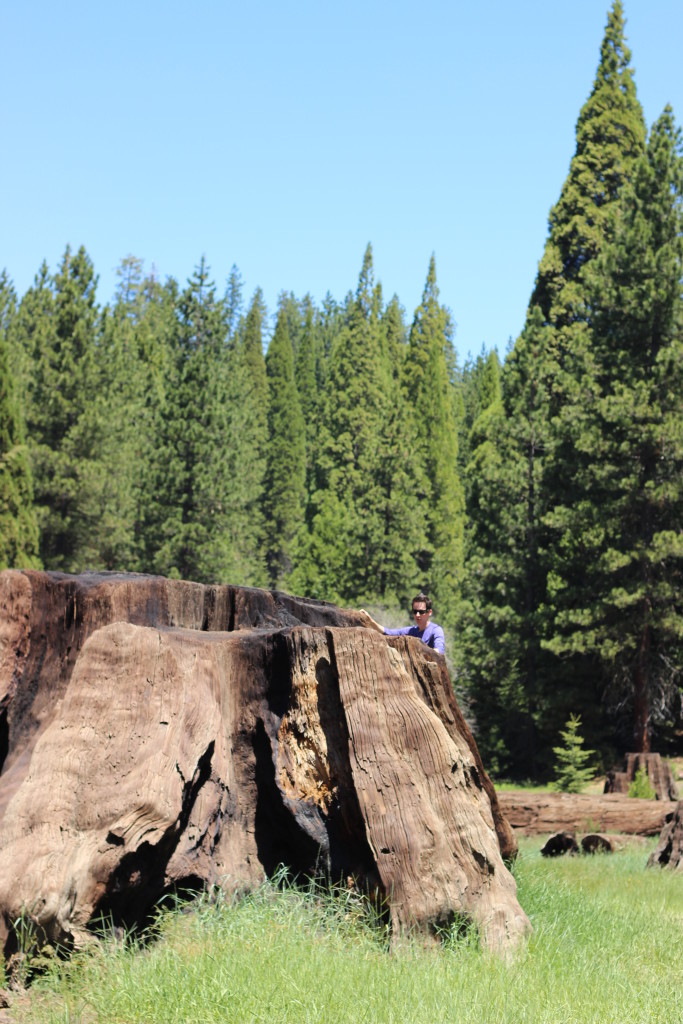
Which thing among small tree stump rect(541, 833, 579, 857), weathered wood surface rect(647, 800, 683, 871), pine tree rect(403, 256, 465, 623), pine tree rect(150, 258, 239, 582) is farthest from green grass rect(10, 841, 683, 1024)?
pine tree rect(403, 256, 465, 623)

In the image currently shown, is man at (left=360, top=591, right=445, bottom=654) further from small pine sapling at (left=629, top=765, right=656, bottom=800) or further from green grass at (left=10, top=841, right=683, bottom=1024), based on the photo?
small pine sapling at (left=629, top=765, right=656, bottom=800)

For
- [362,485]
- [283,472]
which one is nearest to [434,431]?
[362,485]

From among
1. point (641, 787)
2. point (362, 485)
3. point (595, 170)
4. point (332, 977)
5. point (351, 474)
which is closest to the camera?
point (332, 977)

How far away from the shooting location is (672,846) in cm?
806

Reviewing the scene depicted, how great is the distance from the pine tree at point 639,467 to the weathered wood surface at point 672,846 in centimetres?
1237

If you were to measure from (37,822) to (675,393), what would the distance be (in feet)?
62.9

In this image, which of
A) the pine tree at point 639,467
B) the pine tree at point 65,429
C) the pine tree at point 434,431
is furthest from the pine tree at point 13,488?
the pine tree at point 434,431

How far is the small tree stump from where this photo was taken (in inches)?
391

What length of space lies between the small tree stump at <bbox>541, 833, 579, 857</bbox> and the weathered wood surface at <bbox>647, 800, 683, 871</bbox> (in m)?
1.80

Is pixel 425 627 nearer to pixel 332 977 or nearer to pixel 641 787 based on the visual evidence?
pixel 332 977

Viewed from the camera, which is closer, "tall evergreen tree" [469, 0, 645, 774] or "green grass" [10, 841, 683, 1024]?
"green grass" [10, 841, 683, 1024]

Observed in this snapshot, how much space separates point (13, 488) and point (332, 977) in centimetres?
2331

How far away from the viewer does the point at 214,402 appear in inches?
1199

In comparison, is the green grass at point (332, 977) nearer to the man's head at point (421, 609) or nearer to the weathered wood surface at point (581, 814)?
the man's head at point (421, 609)
